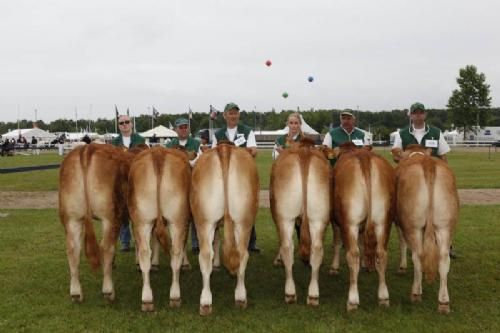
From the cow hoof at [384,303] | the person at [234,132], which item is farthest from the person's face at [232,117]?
the cow hoof at [384,303]

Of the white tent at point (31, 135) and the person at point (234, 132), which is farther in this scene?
the white tent at point (31, 135)

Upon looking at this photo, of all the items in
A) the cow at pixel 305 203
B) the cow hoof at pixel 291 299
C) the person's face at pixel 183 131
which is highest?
the person's face at pixel 183 131

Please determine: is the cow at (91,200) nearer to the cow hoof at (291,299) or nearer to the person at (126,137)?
the person at (126,137)

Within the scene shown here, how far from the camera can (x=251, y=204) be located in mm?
5844

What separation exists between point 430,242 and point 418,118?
8.95 ft

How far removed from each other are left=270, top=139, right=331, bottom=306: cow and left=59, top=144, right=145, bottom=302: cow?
208 cm

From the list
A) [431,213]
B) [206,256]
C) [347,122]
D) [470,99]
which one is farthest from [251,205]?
[470,99]

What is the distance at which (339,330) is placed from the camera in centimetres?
Result: 524

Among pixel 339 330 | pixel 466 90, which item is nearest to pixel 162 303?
pixel 339 330

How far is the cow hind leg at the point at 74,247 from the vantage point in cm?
609

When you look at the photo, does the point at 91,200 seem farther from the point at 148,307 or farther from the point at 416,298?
the point at 416,298

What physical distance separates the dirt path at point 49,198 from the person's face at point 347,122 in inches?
278

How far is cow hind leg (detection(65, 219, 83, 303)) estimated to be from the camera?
609 centimetres

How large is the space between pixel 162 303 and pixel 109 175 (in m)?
1.82
